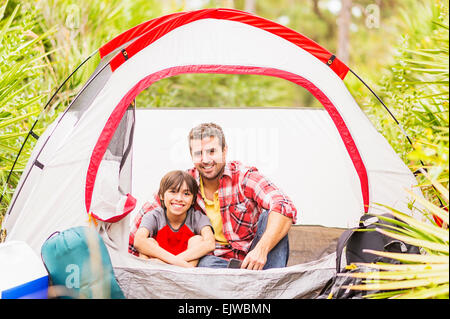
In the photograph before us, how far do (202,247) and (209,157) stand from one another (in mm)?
498

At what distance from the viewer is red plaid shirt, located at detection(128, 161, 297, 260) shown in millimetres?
2747

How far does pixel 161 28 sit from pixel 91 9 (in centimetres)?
229

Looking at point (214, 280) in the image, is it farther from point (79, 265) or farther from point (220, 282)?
point (79, 265)

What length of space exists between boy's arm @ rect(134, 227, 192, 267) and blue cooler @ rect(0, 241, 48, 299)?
0.57m

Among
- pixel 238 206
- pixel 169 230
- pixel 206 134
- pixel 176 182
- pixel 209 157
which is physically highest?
pixel 206 134

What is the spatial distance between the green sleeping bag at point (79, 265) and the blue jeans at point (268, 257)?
562 mm

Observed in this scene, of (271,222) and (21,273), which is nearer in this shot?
(21,273)

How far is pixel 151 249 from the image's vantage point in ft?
8.30

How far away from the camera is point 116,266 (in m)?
2.32

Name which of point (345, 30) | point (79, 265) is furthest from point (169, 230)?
point (345, 30)

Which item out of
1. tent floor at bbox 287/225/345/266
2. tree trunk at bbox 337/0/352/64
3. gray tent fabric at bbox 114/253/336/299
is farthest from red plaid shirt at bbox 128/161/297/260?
tree trunk at bbox 337/0/352/64

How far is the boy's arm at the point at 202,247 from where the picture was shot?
2576 mm

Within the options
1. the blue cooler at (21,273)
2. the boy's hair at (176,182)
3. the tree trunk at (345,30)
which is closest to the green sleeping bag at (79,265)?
the blue cooler at (21,273)
